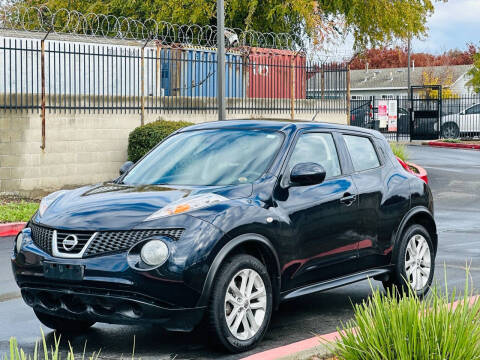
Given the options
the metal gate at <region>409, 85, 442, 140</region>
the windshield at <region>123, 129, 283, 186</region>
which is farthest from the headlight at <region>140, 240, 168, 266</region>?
the metal gate at <region>409, 85, 442, 140</region>

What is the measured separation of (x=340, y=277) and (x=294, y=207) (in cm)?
89

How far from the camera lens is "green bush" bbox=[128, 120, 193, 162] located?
20.2m

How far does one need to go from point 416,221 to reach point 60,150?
12288mm

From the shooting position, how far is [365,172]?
8.07 meters

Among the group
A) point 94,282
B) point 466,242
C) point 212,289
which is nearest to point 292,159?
point 212,289

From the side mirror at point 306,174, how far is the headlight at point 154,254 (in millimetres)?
1442

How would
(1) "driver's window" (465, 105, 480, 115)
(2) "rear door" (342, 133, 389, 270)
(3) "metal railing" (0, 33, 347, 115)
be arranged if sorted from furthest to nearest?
(1) "driver's window" (465, 105, 480, 115) → (3) "metal railing" (0, 33, 347, 115) → (2) "rear door" (342, 133, 389, 270)

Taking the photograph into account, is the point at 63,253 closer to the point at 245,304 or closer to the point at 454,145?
the point at 245,304

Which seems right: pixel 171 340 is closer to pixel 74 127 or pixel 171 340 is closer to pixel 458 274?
pixel 458 274

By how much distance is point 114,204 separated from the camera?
6.56m

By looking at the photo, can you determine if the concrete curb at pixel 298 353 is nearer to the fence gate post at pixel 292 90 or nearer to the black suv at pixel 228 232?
the black suv at pixel 228 232

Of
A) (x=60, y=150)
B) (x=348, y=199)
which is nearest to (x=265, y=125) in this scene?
(x=348, y=199)

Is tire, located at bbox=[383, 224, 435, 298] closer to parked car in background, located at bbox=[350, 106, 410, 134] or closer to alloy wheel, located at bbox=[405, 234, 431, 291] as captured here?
alloy wheel, located at bbox=[405, 234, 431, 291]

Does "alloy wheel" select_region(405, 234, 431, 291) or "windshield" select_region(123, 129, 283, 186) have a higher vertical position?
"windshield" select_region(123, 129, 283, 186)
